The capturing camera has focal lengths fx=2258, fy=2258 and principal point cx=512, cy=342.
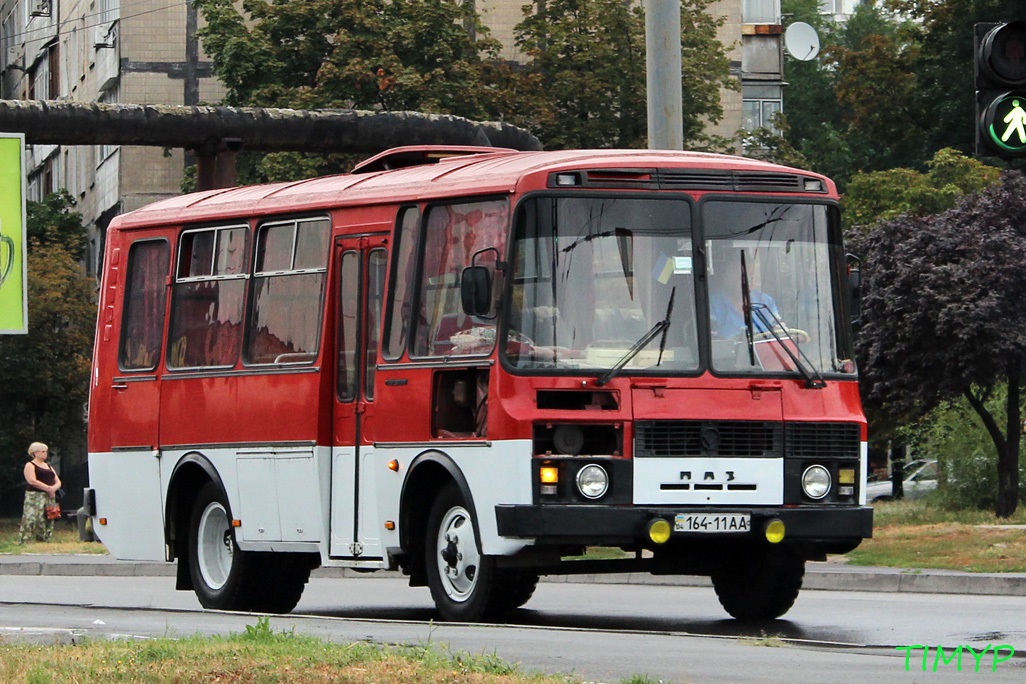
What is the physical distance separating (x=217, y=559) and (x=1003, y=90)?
26.0ft

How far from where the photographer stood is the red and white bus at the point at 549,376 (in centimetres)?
1377

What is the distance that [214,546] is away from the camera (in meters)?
17.2

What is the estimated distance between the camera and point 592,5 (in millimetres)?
49281

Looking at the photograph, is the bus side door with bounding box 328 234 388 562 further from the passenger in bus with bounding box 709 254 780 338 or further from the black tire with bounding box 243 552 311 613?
the passenger in bus with bounding box 709 254 780 338

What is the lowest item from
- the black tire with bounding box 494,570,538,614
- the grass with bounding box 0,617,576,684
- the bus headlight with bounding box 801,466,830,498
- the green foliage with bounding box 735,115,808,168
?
the grass with bounding box 0,617,576,684

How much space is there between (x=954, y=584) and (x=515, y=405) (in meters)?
6.69

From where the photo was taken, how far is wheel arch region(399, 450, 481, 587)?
47.8 feet

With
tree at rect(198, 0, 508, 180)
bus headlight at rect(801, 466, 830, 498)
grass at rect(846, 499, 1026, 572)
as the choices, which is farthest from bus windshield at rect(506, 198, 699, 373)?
tree at rect(198, 0, 508, 180)

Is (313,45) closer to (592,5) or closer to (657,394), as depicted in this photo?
(592,5)

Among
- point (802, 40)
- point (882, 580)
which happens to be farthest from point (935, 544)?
point (802, 40)

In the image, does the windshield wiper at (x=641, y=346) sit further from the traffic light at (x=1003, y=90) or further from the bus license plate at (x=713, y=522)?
the traffic light at (x=1003, y=90)

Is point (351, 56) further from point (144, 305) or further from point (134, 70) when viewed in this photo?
point (144, 305)

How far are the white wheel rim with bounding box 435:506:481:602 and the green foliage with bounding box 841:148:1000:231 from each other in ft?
127

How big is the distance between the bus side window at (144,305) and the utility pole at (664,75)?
4751 mm
